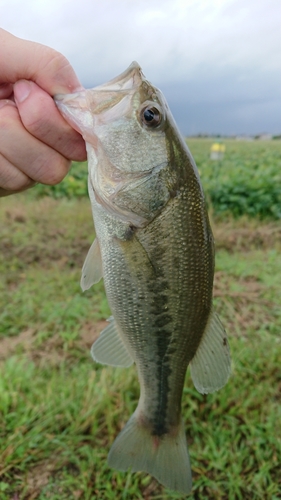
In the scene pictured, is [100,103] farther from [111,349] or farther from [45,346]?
[45,346]

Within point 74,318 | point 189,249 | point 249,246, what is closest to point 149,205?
point 189,249

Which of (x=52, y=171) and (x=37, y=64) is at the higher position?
(x=37, y=64)

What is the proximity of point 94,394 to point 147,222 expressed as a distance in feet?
6.65

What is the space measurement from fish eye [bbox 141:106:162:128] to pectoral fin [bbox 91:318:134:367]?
2.89ft

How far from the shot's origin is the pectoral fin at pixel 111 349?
6.26 feet

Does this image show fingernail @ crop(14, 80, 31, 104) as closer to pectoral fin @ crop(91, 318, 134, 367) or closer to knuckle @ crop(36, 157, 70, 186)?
knuckle @ crop(36, 157, 70, 186)

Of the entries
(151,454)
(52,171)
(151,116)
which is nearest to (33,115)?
(52,171)

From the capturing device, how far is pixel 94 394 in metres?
3.20

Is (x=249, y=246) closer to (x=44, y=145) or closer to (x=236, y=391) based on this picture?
(x=236, y=391)

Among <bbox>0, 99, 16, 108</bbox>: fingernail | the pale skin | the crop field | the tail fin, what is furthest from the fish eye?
the crop field

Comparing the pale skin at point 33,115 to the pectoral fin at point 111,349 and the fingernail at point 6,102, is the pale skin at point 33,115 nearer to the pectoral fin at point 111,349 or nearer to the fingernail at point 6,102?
the fingernail at point 6,102

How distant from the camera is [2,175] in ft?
5.82

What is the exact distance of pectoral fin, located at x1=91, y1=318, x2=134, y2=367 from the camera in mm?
1908

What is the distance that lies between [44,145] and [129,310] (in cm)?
75
